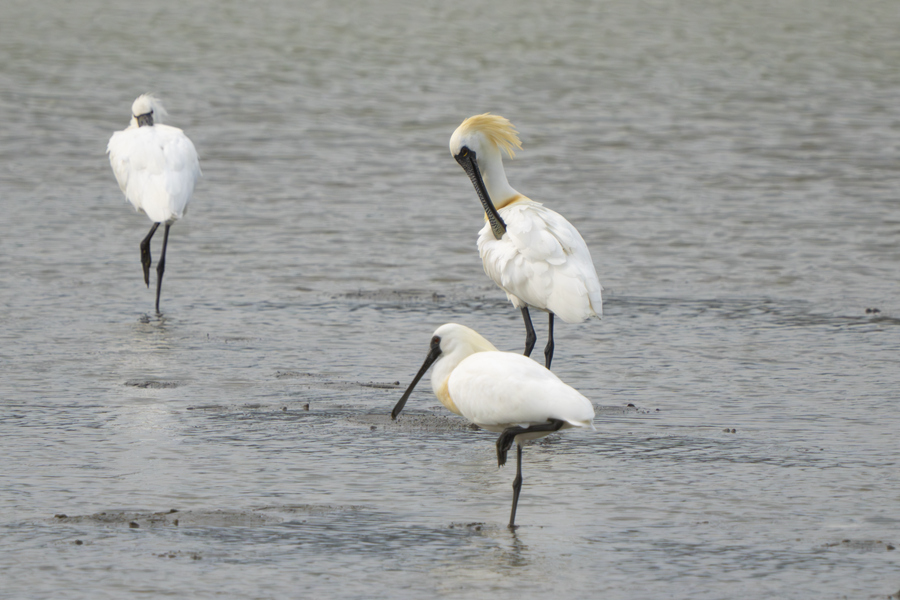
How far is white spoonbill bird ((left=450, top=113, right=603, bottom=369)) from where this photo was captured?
8477 millimetres

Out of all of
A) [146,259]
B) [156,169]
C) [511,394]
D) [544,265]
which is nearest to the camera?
[511,394]

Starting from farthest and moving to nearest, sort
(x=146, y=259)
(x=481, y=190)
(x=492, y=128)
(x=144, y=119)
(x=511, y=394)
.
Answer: (x=144, y=119), (x=146, y=259), (x=492, y=128), (x=481, y=190), (x=511, y=394)

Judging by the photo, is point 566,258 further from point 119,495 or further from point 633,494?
point 119,495

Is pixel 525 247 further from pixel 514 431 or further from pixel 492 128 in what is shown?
pixel 514 431

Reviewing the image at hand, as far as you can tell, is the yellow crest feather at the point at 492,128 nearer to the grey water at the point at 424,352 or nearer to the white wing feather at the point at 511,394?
the grey water at the point at 424,352

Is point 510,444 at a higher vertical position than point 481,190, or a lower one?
lower

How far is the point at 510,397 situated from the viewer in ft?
20.8

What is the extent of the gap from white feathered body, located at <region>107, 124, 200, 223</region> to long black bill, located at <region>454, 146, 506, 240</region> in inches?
135

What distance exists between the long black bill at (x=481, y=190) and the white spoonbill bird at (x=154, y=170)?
3.12 metres

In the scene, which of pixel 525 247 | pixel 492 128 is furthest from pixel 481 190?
pixel 525 247

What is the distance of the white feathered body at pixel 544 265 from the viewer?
27.7 ft

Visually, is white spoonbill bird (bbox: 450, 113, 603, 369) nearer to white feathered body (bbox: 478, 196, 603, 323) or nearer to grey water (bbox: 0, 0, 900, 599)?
white feathered body (bbox: 478, 196, 603, 323)

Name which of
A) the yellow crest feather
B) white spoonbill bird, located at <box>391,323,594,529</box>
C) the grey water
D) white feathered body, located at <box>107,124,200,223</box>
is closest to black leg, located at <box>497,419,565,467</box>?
white spoonbill bird, located at <box>391,323,594,529</box>

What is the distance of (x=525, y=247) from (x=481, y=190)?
0.71 metres
